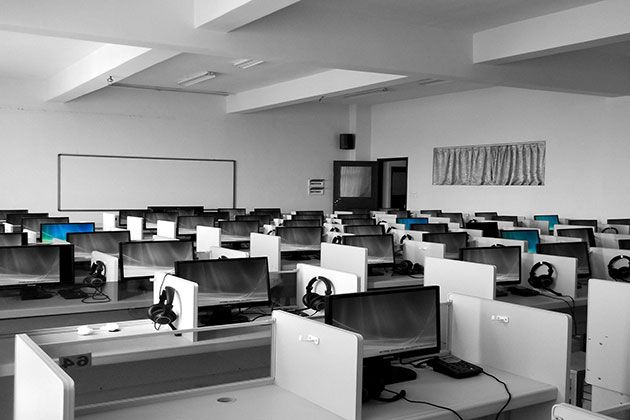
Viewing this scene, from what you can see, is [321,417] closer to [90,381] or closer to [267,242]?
[90,381]

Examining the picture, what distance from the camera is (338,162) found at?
49.0 feet

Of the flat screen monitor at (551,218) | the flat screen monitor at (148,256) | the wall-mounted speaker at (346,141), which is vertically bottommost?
the flat screen monitor at (148,256)

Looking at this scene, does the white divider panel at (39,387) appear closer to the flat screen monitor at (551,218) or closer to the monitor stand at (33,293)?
the monitor stand at (33,293)

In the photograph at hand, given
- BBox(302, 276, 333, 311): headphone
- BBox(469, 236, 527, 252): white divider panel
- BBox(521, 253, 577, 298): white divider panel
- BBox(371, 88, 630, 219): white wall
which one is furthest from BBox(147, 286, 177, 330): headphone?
BBox(371, 88, 630, 219): white wall

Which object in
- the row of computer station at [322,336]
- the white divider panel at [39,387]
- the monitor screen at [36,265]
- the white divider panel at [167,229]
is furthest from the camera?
the white divider panel at [167,229]

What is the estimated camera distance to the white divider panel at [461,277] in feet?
14.2

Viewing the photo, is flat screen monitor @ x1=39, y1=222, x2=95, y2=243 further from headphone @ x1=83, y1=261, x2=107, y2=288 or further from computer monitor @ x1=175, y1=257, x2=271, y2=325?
computer monitor @ x1=175, y1=257, x2=271, y2=325

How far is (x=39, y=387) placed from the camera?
6.81ft

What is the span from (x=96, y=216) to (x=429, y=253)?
8.06 metres

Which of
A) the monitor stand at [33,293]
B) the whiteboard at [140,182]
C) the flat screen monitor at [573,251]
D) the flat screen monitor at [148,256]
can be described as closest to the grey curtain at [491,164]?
the whiteboard at [140,182]

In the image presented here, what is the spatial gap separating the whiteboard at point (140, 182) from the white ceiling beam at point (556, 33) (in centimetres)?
709

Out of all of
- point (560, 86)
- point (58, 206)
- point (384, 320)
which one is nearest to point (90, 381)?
point (384, 320)

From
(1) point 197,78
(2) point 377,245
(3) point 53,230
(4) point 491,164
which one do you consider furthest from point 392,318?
(4) point 491,164

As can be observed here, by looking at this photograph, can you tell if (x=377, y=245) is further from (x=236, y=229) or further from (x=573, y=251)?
(x=236, y=229)
